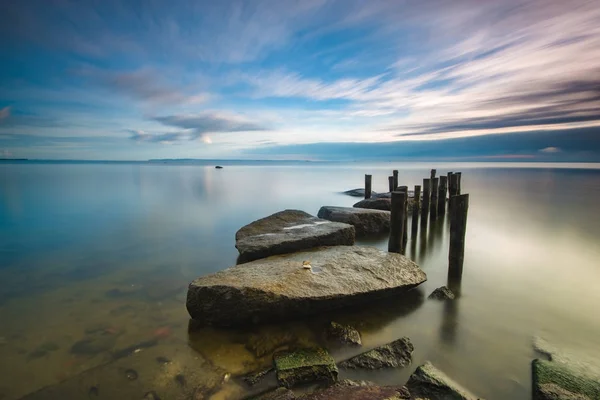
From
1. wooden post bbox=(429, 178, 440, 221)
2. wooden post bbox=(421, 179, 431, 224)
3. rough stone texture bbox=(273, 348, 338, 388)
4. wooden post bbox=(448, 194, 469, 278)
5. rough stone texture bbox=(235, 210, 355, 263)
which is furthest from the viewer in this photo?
wooden post bbox=(429, 178, 440, 221)

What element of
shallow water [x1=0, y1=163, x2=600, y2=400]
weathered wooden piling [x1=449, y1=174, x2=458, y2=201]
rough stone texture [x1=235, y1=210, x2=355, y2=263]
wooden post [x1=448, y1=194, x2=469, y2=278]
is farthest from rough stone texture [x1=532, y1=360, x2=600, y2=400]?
weathered wooden piling [x1=449, y1=174, x2=458, y2=201]

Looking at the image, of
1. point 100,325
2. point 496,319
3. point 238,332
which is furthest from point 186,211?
point 496,319

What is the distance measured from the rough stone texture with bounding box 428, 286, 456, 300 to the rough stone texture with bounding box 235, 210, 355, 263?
2567 millimetres

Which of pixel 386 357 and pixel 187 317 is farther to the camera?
pixel 187 317

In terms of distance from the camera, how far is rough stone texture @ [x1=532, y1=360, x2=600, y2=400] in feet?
11.5

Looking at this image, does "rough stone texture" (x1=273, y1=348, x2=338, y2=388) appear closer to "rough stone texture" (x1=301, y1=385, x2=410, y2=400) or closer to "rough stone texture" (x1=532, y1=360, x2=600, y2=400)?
"rough stone texture" (x1=301, y1=385, x2=410, y2=400)

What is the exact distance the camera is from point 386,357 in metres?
4.19

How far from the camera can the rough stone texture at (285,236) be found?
7.41 meters

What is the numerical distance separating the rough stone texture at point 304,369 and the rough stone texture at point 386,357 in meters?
0.29

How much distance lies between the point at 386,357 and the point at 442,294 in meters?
2.76

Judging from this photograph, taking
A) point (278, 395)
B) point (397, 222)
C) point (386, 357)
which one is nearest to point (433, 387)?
point (386, 357)

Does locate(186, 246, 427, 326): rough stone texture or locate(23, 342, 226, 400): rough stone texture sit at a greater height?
locate(186, 246, 427, 326): rough stone texture

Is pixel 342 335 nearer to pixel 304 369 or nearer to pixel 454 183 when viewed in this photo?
pixel 304 369

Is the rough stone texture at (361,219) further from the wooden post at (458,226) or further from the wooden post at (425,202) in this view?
the wooden post at (458,226)
